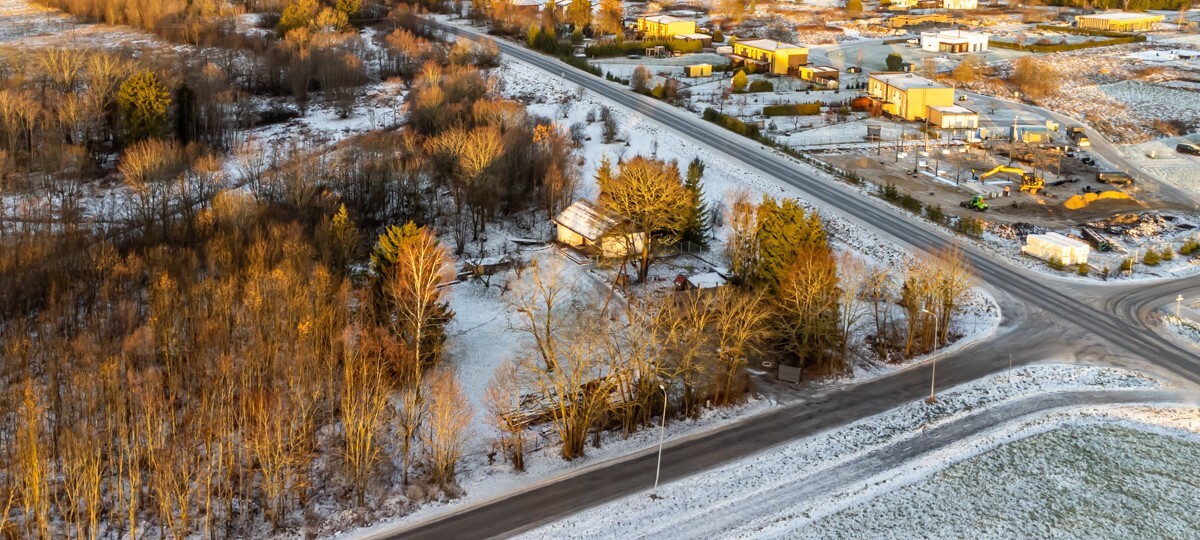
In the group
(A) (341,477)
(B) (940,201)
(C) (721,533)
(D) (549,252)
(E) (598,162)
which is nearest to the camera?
(C) (721,533)

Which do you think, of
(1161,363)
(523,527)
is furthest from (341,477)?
(1161,363)

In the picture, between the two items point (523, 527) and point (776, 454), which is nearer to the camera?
point (523, 527)

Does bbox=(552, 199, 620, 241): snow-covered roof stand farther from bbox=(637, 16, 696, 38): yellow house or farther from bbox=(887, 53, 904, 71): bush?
bbox=(637, 16, 696, 38): yellow house

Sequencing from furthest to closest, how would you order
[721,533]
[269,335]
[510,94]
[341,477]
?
[510,94] → [269,335] → [341,477] → [721,533]

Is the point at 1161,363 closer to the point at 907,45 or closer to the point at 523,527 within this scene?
the point at 523,527

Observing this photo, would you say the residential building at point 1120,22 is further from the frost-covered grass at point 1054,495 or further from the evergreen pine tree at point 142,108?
the evergreen pine tree at point 142,108

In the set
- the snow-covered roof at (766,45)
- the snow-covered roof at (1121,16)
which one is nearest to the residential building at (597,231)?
the snow-covered roof at (766,45)
